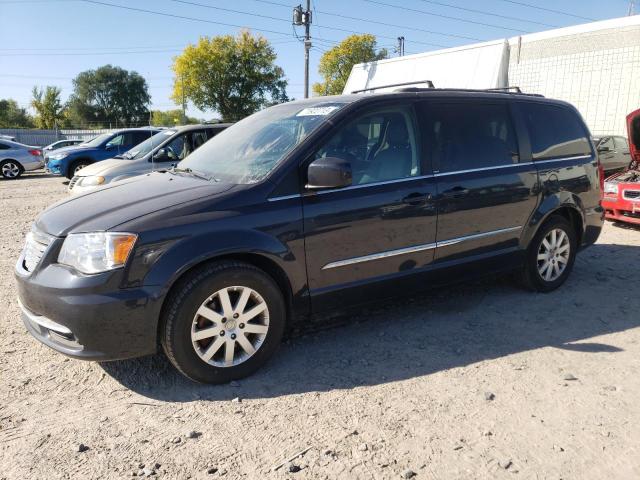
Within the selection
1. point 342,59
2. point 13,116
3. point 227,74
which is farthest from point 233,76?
point 13,116

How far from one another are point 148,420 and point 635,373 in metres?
3.00

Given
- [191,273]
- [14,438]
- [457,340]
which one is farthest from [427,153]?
[14,438]

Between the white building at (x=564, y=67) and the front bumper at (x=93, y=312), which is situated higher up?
the white building at (x=564, y=67)

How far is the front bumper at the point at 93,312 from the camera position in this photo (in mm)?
2758

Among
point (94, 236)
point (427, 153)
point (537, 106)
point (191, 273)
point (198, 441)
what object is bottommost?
point (198, 441)

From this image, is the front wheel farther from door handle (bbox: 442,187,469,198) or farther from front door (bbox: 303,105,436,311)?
front door (bbox: 303,105,436,311)

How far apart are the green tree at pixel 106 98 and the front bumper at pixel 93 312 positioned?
262 feet

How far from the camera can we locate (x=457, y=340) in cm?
377

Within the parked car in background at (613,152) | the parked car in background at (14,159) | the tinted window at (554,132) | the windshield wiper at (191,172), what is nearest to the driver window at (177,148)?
the windshield wiper at (191,172)

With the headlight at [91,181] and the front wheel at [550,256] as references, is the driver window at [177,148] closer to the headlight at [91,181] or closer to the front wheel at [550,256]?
the headlight at [91,181]

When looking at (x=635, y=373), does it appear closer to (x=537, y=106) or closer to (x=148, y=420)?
(x=537, y=106)

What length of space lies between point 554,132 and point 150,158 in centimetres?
671

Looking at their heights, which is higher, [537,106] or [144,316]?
[537,106]

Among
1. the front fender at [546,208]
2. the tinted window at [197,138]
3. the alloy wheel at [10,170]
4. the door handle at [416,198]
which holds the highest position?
the tinted window at [197,138]
